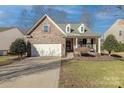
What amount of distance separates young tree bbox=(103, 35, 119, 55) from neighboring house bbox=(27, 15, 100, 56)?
99 centimetres

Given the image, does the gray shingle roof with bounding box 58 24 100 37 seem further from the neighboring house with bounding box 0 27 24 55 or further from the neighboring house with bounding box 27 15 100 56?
the neighboring house with bounding box 0 27 24 55

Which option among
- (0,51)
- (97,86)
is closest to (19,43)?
(0,51)

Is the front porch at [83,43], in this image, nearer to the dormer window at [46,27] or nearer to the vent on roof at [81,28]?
the vent on roof at [81,28]

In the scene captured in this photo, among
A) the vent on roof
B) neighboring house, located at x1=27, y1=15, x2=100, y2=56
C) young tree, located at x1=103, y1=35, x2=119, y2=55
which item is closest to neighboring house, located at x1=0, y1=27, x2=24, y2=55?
neighboring house, located at x1=27, y1=15, x2=100, y2=56

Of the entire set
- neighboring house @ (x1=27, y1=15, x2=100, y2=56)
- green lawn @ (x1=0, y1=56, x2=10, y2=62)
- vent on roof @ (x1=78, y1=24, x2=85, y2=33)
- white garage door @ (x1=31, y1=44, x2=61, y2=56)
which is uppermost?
vent on roof @ (x1=78, y1=24, x2=85, y2=33)

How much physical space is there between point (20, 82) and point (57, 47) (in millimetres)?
17649

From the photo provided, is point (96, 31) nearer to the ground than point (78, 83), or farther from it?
farther from it

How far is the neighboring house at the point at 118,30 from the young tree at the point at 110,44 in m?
2.71

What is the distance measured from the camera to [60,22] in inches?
1508

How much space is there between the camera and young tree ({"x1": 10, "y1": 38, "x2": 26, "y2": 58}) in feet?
101

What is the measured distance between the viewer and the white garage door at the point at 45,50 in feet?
108

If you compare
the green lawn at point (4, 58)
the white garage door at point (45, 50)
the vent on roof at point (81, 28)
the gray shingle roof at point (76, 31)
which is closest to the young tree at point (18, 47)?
the green lawn at point (4, 58)
